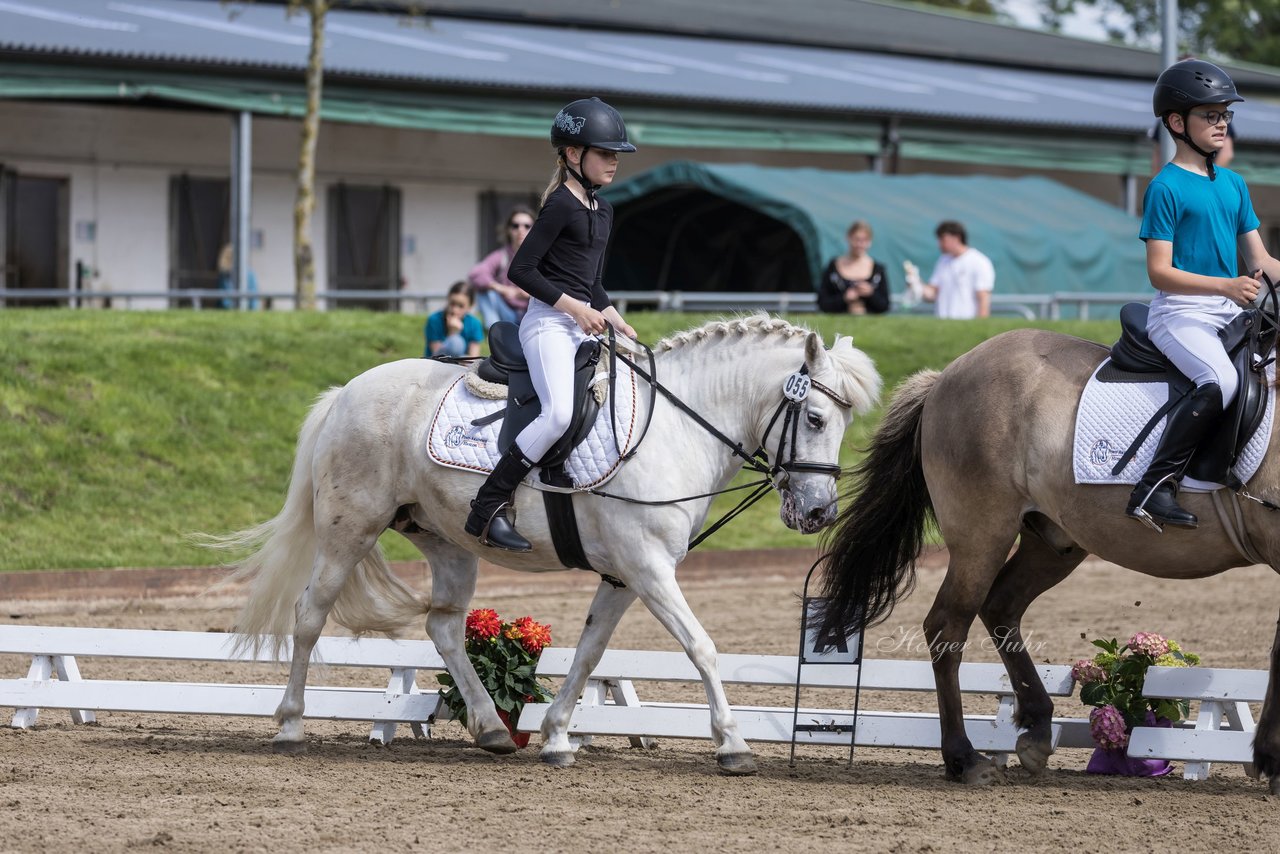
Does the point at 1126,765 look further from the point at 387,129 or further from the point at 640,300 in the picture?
the point at 387,129

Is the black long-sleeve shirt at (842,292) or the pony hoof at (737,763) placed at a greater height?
the black long-sleeve shirt at (842,292)

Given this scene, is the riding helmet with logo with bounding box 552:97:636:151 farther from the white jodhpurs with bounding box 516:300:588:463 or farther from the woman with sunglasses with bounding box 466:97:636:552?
the white jodhpurs with bounding box 516:300:588:463

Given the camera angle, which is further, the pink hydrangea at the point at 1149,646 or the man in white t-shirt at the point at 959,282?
the man in white t-shirt at the point at 959,282

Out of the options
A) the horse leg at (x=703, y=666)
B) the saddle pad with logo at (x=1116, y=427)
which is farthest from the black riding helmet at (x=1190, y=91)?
the horse leg at (x=703, y=666)

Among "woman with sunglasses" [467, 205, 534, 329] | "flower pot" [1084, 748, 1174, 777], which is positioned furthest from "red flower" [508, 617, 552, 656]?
"woman with sunglasses" [467, 205, 534, 329]

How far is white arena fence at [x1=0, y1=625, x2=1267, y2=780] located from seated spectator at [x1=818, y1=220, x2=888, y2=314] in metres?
9.11

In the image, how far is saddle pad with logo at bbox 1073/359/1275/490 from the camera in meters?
6.34

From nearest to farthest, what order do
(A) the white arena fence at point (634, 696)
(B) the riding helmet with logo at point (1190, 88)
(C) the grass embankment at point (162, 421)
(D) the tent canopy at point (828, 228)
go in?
(B) the riding helmet with logo at point (1190, 88) → (A) the white arena fence at point (634, 696) → (C) the grass embankment at point (162, 421) → (D) the tent canopy at point (828, 228)

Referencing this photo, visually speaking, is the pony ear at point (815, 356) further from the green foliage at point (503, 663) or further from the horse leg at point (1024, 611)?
the green foliage at point (503, 663)

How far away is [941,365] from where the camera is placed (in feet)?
55.3

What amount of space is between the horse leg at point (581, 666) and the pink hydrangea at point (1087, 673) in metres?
1.90

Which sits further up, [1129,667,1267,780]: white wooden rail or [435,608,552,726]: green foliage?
[1129,667,1267,780]: white wooden rail

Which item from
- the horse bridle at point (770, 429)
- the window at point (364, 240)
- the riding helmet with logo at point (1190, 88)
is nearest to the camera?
the riding helmet with logo at point (1190, 88)

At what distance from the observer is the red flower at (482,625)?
7.44 meters
